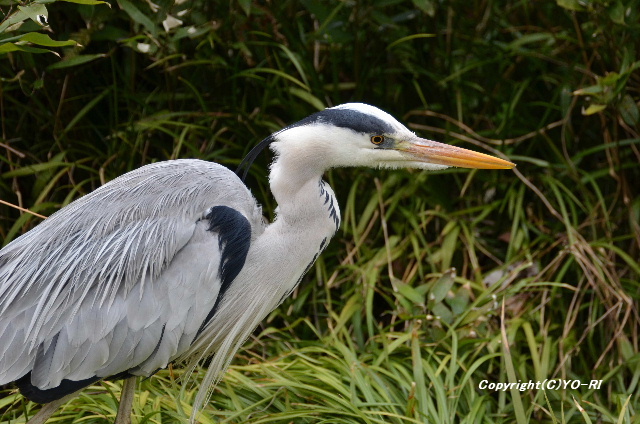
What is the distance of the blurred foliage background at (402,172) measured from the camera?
3322mm

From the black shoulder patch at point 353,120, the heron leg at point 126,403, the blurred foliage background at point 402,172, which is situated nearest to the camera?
the black shoulder patch at point 353,120

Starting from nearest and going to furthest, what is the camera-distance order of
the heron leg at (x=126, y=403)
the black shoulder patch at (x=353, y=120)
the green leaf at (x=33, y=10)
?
the green leaf at (x=33, y=10), the black shoulder patch at (x=353, y=120), the heron leg at (x=126, y=403)

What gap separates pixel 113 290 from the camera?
2598mm

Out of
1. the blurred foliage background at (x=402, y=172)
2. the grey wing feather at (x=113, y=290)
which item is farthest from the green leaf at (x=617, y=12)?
the grey wing feather at (x=113, y=290)

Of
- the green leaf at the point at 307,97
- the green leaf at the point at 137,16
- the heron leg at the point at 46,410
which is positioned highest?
the green leaf at the point at 137,16

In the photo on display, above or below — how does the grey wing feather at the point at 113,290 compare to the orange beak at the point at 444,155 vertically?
below

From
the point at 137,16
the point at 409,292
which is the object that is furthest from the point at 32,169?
the point at 409,292

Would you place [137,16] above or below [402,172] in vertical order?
above

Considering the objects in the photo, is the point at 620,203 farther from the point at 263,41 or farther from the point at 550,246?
the point at 263,41

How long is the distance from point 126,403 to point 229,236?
0.65 metres

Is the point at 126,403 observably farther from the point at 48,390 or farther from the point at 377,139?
the point at 377,139

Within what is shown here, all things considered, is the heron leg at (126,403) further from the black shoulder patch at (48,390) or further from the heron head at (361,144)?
the heron head at (361,144)

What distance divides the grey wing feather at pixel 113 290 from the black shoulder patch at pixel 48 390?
0.02 m

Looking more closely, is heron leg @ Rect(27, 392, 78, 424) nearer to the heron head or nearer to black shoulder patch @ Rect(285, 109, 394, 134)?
the heron head
